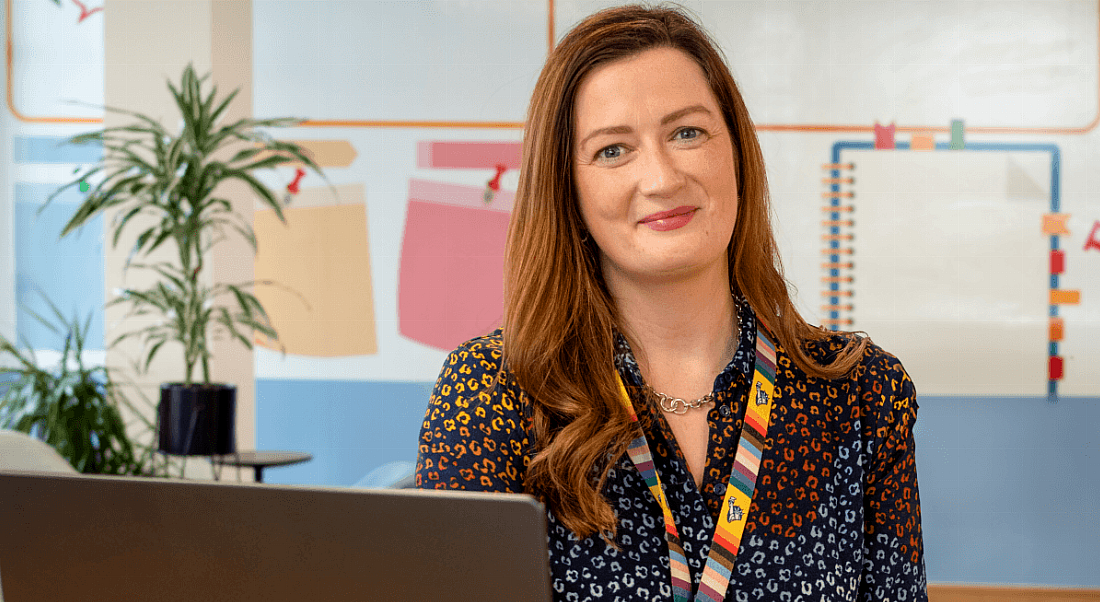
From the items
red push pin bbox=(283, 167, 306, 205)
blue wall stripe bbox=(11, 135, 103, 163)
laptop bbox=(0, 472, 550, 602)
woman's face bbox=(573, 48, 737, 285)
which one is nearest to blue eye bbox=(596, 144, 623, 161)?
woman's face bbox=(573, 48, 737, 285)

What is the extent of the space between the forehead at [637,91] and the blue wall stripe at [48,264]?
3.81 metres

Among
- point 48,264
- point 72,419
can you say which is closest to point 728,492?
point 72,419

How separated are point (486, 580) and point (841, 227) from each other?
3938 mm

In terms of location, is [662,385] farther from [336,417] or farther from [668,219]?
[336,417]

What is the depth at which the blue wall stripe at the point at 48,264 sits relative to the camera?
439 centimetres

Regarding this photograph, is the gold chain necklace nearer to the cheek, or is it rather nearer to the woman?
the woman

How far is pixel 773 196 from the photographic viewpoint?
4.24 meters

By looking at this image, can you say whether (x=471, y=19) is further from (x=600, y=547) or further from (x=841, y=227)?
(x=600, y=547)

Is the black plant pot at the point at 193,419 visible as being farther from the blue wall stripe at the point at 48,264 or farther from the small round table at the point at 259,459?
the blue wall stripe at the point at 48,264

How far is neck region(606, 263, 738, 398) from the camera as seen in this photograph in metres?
1.25

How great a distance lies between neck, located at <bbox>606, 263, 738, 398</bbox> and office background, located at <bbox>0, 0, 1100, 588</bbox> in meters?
3.01

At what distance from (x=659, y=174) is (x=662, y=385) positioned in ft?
0.95

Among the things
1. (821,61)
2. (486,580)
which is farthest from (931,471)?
(486,580)

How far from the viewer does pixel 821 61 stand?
4.27m
